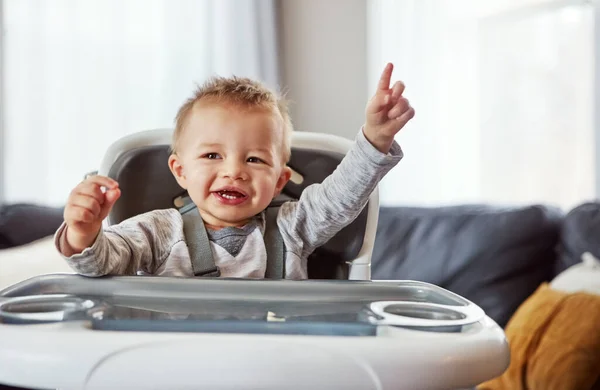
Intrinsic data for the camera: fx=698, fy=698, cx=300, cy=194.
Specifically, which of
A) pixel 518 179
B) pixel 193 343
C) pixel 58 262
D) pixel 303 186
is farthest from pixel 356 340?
pixel 518 179

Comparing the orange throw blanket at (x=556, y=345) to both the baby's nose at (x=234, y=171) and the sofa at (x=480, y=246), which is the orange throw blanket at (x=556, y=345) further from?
the baby's nose at (x=234, y=171)

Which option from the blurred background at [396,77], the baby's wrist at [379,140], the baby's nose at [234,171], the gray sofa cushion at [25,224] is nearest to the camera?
the baby's wrist at [379,140]

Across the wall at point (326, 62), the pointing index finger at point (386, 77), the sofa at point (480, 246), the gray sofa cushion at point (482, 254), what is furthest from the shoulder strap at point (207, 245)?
the wall at point (326, 62)

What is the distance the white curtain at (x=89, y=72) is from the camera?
2.55 metres

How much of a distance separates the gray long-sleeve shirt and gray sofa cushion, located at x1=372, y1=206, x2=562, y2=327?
3.84ft

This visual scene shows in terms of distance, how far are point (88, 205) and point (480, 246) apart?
160 centimetres

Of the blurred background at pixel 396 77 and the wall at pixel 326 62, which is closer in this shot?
the blurred background at pixel 396 77

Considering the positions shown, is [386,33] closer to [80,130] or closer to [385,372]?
[80,130]

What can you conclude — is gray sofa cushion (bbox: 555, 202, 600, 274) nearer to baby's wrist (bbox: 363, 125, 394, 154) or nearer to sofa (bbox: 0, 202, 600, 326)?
sofa (bbox: 0, 202, 600, 326)

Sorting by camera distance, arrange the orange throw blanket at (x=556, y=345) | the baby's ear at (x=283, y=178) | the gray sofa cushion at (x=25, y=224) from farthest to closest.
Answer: the gray sofa cushion at (x=25, y=224)
the orange throw blanket at (x=556, y=345)
the baby's ear at (x=283, y=178)

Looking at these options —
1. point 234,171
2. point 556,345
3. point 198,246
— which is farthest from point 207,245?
point 556,345

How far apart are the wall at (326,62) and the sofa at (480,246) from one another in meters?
0.78

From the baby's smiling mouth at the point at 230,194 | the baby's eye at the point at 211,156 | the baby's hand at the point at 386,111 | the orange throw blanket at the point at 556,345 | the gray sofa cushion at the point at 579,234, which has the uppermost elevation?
the baby's hand at the point at 386,111

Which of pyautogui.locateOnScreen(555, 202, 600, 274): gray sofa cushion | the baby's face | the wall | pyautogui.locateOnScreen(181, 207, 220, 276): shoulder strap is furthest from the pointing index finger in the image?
the wall
